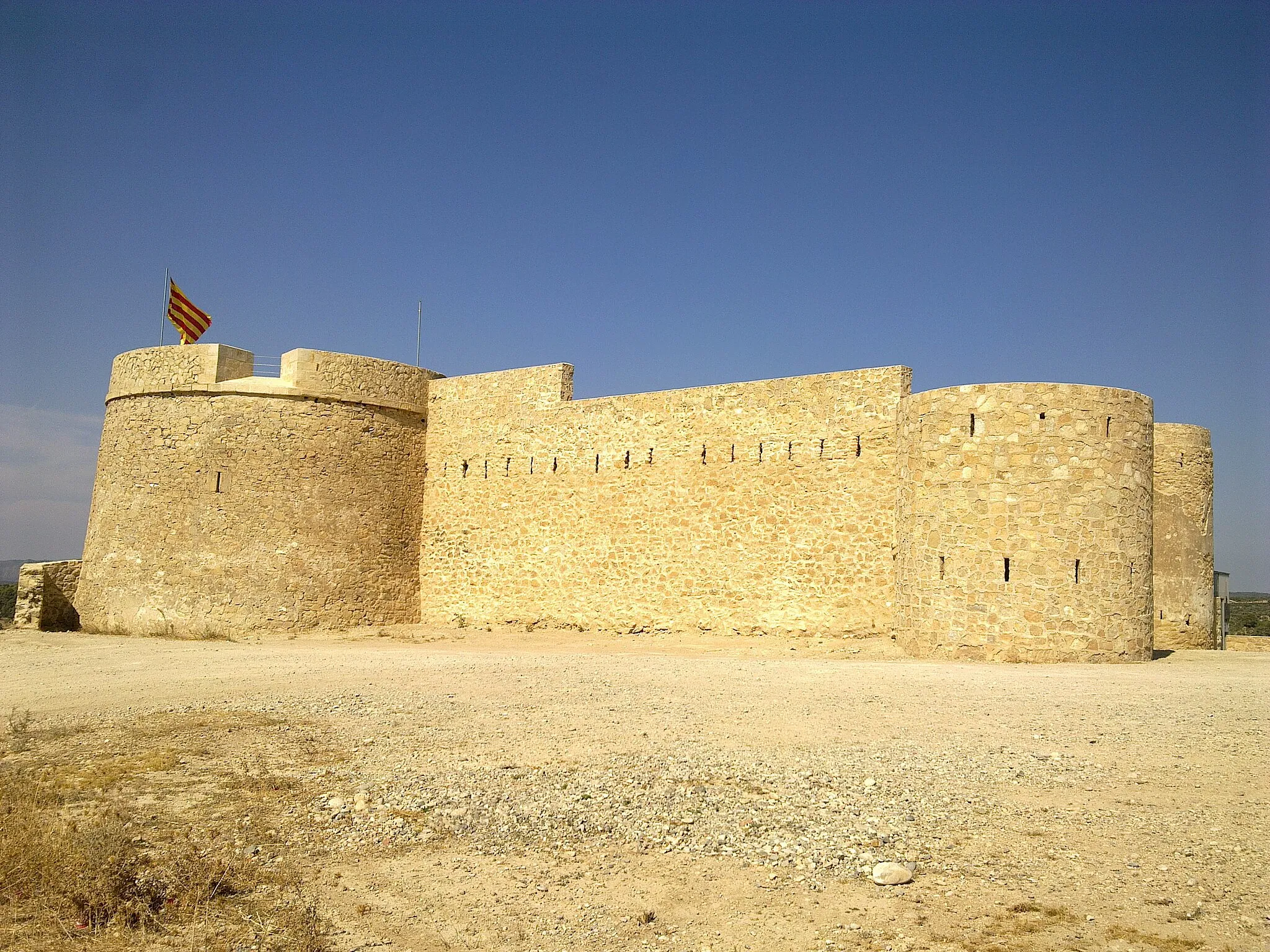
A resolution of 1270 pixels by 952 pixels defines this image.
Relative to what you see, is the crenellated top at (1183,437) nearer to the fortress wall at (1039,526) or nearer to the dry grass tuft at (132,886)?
the fortress wall at (1039,526)

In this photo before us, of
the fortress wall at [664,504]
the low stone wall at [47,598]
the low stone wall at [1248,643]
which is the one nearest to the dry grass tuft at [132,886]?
the fortress wall at [664,504]

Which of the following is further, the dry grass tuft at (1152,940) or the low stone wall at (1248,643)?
the low stone wall at (1248,643)

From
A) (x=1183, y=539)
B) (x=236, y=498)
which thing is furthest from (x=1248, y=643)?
(x=236, y=498)

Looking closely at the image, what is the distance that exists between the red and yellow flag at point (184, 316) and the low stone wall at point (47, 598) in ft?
15.8

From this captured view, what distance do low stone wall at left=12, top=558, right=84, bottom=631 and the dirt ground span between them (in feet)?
27.2

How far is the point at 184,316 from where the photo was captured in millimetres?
17875

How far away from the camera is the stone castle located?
11.6 metres

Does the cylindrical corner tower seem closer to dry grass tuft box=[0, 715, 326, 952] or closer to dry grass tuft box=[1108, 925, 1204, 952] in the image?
dry grass tuft box=[0, 715, 326, 952]

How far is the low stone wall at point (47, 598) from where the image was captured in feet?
53.7

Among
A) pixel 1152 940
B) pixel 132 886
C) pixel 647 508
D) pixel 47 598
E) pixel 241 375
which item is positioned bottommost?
pixel 132 886

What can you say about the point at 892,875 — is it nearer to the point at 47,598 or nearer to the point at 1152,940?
the point at 1152,940

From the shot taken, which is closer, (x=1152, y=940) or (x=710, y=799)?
(x=1152, y=940)

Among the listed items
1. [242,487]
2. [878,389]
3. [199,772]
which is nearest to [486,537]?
[242,487]

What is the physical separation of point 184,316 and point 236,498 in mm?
4278
